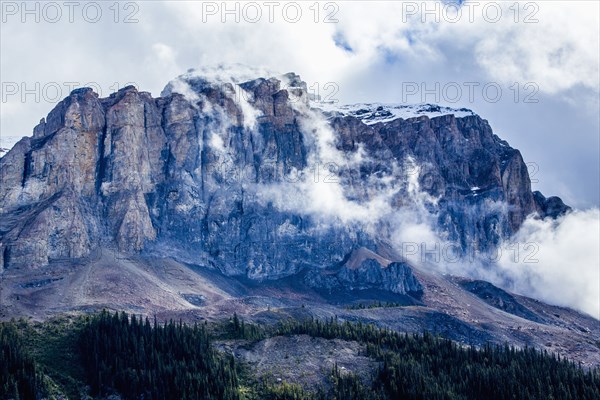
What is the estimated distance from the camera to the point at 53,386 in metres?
192

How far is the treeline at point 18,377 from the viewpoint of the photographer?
181 meters

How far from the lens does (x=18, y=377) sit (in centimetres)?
18588

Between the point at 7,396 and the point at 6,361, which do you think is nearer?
the point at 7,396

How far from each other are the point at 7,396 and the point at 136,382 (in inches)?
1222

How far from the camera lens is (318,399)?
199500 mm

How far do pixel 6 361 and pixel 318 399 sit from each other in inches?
2960

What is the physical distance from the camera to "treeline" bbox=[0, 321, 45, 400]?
181125mm

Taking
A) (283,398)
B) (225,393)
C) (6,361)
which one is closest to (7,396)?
(6,361)

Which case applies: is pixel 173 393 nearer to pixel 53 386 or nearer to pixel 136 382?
pixel 136 382

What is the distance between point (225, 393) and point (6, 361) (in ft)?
171

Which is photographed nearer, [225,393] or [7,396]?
[7,396]

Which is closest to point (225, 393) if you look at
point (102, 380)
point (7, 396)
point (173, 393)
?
point (173, 393)

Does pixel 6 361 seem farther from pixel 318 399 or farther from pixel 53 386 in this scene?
pixel 318 399

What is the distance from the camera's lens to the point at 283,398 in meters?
200
